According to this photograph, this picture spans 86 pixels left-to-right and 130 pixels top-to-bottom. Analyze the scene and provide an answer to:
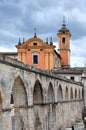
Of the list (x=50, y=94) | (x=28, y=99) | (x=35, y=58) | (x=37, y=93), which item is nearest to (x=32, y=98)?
(x=28, y=99)

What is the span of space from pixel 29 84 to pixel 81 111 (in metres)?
30.1

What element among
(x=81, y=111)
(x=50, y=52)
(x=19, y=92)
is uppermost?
(x=50, y=52)

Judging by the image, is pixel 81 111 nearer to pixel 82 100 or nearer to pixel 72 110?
pixel 82 100

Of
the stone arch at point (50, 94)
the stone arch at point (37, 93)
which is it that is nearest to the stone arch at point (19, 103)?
the stone arch at point (37, 93)

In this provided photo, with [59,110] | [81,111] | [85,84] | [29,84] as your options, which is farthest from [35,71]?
[85,84]

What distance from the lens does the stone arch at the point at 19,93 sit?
63.1ft

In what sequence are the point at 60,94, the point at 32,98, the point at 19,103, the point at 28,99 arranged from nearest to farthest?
the point at 19,103 → the point at 28,99 → the point at 32,98 → the point at 60,94

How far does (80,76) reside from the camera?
56469mm

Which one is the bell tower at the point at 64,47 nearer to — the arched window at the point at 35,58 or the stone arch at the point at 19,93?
the arched window at the point at 35,58

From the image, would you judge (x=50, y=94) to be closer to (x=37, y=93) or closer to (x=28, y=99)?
(x=37, y=93)

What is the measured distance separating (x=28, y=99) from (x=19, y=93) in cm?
83

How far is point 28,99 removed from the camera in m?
20.5

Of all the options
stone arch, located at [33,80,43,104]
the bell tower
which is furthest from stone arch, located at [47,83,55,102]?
the bell tower

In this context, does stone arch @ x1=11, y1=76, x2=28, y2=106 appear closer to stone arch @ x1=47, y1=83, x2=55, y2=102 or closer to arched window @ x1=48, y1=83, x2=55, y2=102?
stone arch @ x1=47, y1=83, x2=55, y2=102
